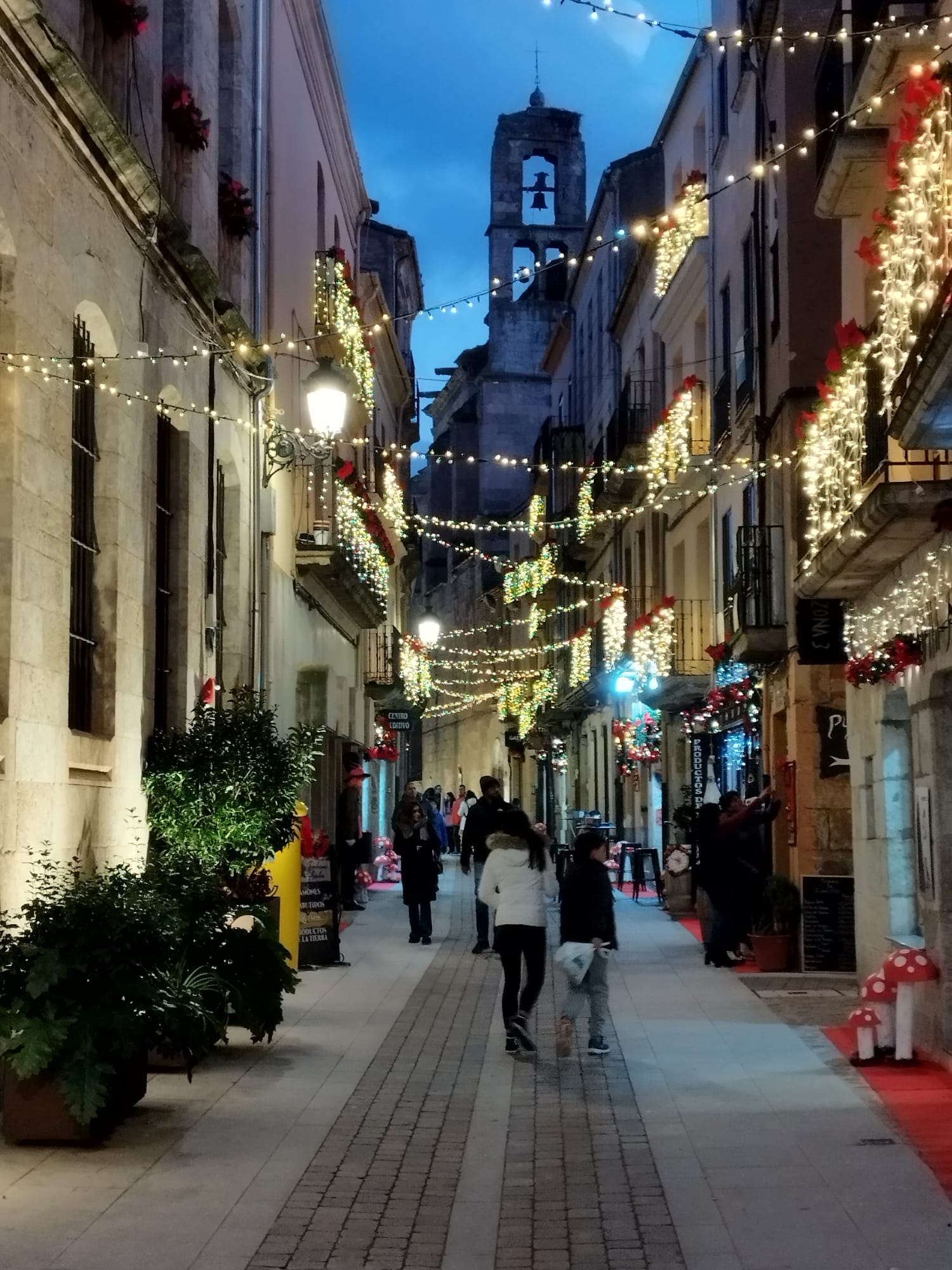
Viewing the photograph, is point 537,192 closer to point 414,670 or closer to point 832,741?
point 414,670

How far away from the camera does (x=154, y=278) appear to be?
45.5 ft

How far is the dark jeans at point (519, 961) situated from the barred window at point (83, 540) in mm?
3222

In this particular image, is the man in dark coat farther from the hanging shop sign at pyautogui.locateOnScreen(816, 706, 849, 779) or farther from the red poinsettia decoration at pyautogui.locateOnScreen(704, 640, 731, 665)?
the hanging shop sign at pyautogui.locateOnScreen(816, 706, 849, 779)

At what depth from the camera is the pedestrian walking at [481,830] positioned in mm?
17125

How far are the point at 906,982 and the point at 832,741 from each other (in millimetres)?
6476

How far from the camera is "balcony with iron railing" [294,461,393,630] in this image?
22.2m

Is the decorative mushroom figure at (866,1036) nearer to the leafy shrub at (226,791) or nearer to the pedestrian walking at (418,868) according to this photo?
the leafy shrub at (226,791)

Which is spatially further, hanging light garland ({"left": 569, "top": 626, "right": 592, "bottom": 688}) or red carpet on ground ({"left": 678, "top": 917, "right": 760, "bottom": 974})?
hanging light garland ({"left": 569, "top": 626, "right": 592, "bottom": 688})

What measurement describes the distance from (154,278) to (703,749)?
537 inches

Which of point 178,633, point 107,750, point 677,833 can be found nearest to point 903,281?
point 107,750

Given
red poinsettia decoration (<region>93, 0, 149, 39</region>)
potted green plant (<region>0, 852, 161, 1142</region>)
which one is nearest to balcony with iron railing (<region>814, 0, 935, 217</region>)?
red poinsettia decoration (<region>93, 0, 149, 39</region>)

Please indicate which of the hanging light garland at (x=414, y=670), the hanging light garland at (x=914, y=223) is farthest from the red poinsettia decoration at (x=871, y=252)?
the hanging light garland at (x=414, y=670)

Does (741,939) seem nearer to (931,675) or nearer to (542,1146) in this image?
(931,675)

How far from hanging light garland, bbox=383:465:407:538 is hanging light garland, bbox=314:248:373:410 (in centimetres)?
719
